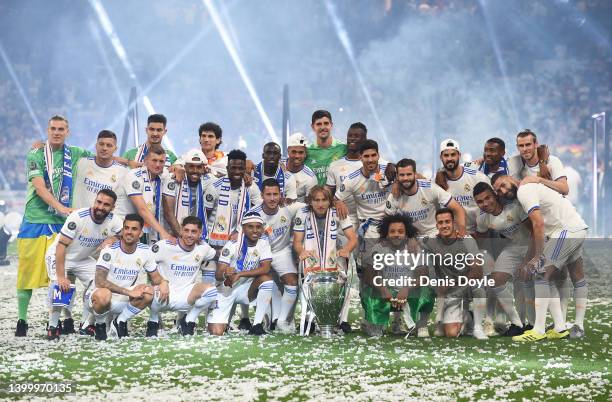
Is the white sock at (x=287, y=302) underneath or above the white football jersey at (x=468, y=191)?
underneath

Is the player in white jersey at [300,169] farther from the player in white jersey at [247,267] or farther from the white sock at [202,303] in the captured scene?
the white sock at [202,303]

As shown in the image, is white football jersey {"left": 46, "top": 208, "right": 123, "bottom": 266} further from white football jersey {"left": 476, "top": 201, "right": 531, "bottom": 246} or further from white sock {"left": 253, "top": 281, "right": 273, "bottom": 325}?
white football jersey {"left": 476, "top": 201, "right": 531, "bottom": 246}

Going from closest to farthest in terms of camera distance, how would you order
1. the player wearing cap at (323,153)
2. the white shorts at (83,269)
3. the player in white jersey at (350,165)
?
the white shorts at (83,269), the player in white jersey at (350,165), the player wearing cap at (323,153)

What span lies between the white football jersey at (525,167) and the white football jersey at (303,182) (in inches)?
76.1

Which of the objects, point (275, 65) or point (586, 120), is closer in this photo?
point (586, 120)

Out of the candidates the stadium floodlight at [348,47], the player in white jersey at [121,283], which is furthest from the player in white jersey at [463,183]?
the stadium floodlight at [348,47]

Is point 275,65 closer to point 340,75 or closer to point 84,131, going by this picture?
point 340,75

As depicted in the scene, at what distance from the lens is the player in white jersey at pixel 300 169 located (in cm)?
941

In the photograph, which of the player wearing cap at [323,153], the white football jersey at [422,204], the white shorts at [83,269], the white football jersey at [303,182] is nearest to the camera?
the white shorts at [83,269]

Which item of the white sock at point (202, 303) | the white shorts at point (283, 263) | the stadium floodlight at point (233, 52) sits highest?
the stadium floodlight at point (233, 52)

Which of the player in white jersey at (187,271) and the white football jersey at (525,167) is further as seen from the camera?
the white football jersey at (525,167)

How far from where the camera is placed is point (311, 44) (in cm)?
3875

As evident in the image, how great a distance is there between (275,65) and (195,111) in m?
3.83

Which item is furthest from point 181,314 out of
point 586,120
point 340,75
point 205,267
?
point 340,75
